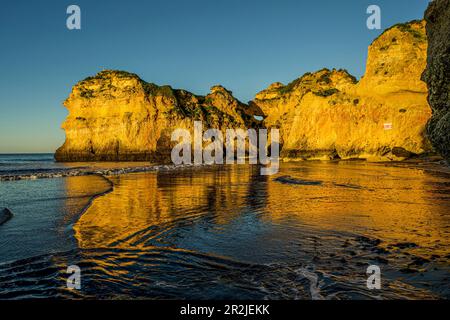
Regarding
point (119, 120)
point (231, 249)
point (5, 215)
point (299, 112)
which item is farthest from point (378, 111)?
point (119, 120)

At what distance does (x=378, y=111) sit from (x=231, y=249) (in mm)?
47845

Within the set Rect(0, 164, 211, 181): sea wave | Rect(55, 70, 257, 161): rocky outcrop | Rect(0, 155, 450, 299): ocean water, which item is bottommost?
Rect(0, 155, 450, 299): ocean water

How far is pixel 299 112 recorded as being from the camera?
66750 mm

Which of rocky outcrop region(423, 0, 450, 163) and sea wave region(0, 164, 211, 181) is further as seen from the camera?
sea wave region(0, 164, 211, 181)

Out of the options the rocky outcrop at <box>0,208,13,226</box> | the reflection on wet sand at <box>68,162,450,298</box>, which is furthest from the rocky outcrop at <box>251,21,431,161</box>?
the rocky outcrop at <box>0,208,13,226</box>

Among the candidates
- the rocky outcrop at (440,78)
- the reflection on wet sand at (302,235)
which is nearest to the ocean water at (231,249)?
the reflection on wet sand at (302,235)

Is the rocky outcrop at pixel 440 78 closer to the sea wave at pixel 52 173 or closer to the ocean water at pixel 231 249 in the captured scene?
the ocean water at pixel 231 249

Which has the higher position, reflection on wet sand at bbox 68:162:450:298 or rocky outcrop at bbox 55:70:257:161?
rocky outcrop at bbox 55:70:257:161

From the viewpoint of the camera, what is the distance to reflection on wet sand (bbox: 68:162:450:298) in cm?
503

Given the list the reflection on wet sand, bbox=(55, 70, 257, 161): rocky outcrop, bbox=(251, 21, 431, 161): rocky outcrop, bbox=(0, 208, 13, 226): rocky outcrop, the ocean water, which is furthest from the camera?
bbox=(55, 70, 257, 161): rocky outcrop

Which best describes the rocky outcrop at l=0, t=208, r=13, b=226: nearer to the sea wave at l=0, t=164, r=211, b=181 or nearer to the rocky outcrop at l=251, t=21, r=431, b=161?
the sea wave at l=0, t=164, r=211, b=181

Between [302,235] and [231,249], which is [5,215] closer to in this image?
[231,249]

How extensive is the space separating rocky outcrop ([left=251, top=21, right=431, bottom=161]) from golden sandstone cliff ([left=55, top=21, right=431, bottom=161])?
0.13 metres
